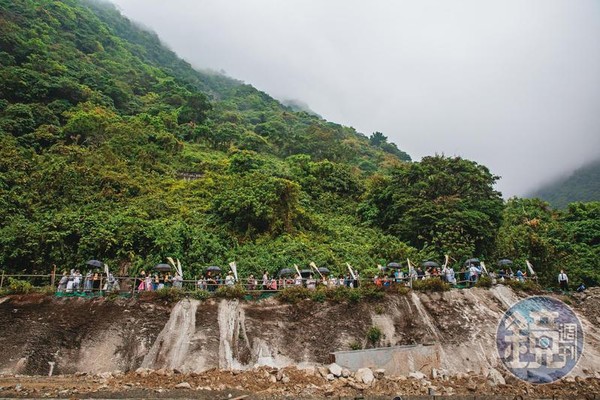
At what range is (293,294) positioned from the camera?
75.5ft

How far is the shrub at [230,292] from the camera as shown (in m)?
22.5

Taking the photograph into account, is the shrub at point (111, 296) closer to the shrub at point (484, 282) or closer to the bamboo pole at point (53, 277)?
the bamboo pole at point (53, 277)

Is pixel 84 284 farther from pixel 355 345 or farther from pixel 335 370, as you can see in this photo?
pixel 355 345

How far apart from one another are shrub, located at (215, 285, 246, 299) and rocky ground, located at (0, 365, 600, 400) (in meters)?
4.26

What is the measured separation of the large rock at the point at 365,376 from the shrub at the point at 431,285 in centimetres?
680

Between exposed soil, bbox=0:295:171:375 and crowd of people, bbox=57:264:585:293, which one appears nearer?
exposed soil, bbox=0:295:171:375

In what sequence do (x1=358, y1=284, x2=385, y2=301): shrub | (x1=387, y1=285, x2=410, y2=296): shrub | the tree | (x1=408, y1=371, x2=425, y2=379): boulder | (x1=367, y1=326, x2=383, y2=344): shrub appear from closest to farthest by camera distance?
(x1=408, y1=371, x2=425, y2=379): boulder → (x1=367, y1=326, x2=383, y2=344): shrub → (x1=358, y1=284, x2=385, y2=301): shrub → (x1=387, y1=285, x2=410, y2=296): shrub → the tree

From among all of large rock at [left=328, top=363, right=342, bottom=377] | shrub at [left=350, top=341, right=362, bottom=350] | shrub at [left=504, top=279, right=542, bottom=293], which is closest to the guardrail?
shrub at [left=504, top=279, right=542, bottom=293]

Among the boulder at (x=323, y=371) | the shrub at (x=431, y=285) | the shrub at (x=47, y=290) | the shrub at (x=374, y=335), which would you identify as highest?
the shrub at (x=431, y=285)

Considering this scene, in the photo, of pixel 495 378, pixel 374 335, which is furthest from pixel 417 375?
pixel 495 378

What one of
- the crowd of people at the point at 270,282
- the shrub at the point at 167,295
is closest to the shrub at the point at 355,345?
the crowd of people at the point at 270,282

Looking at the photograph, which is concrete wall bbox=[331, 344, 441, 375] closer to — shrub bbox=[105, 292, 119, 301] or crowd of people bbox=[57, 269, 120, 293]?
shrub bbox=[105, 292, 119, 301]

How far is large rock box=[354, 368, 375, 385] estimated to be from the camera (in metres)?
18.8

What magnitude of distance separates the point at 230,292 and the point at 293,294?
318 centimetres
